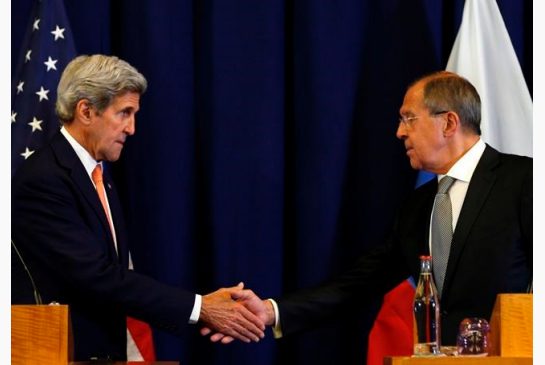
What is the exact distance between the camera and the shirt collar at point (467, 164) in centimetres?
353

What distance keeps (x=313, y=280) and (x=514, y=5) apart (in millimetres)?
1432

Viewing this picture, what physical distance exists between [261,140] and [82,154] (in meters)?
0.88

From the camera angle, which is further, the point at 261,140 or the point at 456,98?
the point at 261,140

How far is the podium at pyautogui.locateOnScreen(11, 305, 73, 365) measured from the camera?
92.4 inches

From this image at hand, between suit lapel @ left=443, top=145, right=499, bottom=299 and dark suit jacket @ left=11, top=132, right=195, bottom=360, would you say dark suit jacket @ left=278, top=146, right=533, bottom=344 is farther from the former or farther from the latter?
dark suit jacket @ left=11, top=132, right=195, bottom=360

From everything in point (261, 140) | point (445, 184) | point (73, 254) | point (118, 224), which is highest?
point (261, 140)

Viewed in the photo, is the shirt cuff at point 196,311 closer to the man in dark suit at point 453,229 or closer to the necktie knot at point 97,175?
the man in dark suit at point 453,229

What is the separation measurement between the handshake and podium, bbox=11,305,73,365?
126 centimetres

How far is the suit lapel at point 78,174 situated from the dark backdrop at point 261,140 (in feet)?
2.24

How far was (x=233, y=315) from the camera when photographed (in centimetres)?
365

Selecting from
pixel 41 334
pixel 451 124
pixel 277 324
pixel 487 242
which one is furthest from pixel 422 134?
pixel 41 334

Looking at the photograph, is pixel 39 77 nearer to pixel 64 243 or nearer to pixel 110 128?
pixel 110 128
